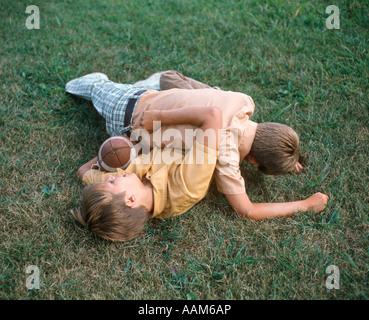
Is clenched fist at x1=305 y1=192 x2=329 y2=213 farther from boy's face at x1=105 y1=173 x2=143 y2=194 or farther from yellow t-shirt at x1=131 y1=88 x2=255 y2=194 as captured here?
boy's face at x1=105 y1=173 x2=143 y2=194

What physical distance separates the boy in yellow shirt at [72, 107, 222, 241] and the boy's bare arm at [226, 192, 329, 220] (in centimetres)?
30

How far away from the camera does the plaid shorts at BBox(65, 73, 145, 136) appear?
3.18 meters

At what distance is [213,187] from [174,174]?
1.72 feet

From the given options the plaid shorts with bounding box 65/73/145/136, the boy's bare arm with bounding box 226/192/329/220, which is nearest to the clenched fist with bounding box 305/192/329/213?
the boy's bare arm with bounding box 226/192/329/220

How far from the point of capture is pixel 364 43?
4.12 meters

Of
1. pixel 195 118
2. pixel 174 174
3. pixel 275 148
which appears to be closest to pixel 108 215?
pixel 174 174

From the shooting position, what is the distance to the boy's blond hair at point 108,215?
7.97 ft

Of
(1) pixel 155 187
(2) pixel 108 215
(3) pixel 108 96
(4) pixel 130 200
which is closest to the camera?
(2) pixel 108 215

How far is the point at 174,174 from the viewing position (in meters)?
2.68

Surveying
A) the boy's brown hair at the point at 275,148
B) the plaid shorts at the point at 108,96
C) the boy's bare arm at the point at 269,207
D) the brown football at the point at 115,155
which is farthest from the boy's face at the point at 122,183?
the boy's brown hair at the point at 275,148

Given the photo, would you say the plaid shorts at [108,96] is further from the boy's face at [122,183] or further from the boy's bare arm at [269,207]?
the boy's bare arm at [269,207]

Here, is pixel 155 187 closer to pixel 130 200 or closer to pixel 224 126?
pixel 130 200
